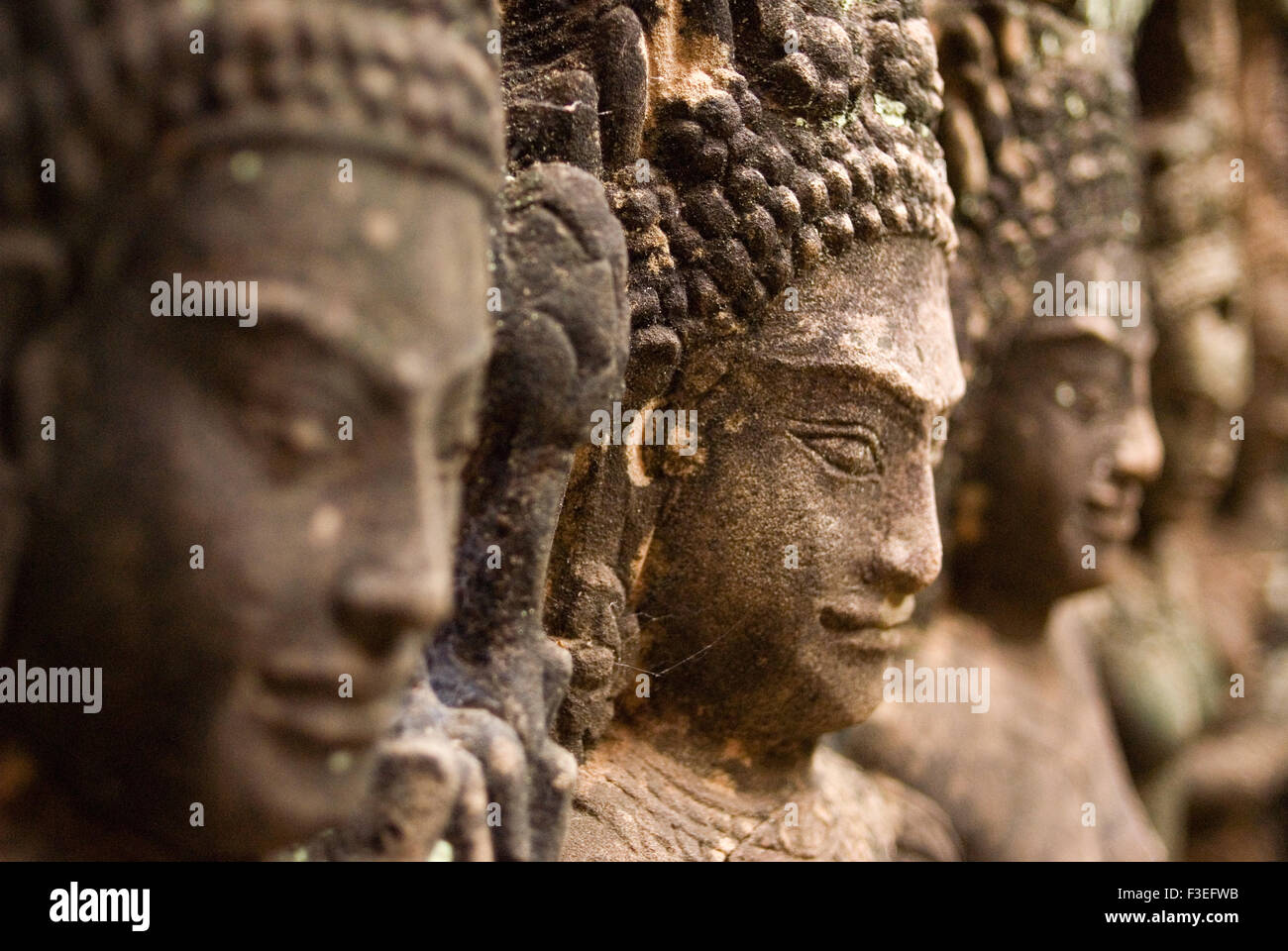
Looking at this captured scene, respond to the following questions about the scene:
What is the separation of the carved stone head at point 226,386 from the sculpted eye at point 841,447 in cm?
79

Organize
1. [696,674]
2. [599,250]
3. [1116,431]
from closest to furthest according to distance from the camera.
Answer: [599,250], [696,674], [1116,431]

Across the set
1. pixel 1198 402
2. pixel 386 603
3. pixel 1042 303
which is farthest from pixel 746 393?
pixel 1198 402

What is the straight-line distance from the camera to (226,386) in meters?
0.81

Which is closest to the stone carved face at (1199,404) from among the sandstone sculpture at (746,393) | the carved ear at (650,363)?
the sandstone sculpture at (746,393)

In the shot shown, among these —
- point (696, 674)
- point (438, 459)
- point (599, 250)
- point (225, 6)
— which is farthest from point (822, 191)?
point (225, 6)

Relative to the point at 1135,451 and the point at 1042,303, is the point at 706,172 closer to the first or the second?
the point at 1042,303

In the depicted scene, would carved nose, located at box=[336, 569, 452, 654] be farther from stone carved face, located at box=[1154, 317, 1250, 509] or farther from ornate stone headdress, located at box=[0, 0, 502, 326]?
stone carved face, located at box=[1154, 317, 1250, 509]

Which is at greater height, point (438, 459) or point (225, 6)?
point (225, 6)

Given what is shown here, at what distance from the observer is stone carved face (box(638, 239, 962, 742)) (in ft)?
5.16

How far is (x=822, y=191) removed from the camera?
1514 millimetres

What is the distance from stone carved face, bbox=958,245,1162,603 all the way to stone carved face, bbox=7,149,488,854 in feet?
5.88
